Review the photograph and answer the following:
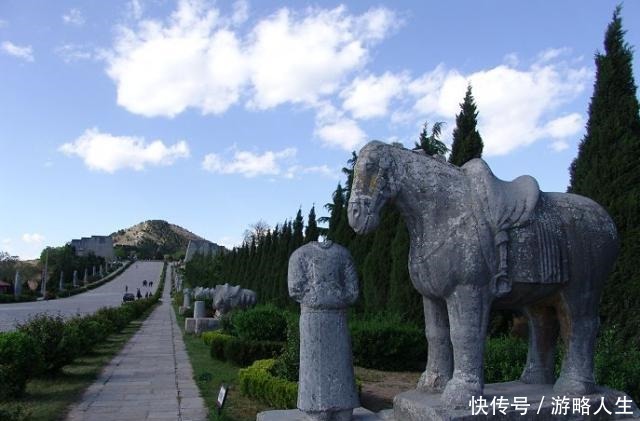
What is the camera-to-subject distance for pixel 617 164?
10891 millimetres

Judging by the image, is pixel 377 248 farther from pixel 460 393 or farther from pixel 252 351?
pixel 460 393

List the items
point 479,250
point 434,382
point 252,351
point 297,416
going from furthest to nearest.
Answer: point 252,351
point 297,416
point 434,382
point 479,250

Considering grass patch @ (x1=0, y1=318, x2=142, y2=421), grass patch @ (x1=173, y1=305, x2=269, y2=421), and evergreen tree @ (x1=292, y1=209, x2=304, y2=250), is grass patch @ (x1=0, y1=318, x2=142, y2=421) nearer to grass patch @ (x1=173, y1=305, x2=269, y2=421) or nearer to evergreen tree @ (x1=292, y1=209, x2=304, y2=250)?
grass patch @ (x1=173, y1=305, x2=269, y2=421)

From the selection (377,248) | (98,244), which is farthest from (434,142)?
(98,244)

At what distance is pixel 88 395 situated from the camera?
10.0 metres

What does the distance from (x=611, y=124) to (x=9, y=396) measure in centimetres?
1210

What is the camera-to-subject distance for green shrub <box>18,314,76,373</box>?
11195 mm

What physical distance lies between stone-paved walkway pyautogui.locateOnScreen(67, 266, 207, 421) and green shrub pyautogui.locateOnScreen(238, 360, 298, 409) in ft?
2.72

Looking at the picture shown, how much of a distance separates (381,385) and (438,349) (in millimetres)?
6703

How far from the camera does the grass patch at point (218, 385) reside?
27.7 ft

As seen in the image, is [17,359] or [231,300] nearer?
[17,359]

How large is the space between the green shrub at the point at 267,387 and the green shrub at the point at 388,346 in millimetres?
3422

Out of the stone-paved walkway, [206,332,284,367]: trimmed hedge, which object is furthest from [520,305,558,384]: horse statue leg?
[206,332,284,367]: trimmed hedge

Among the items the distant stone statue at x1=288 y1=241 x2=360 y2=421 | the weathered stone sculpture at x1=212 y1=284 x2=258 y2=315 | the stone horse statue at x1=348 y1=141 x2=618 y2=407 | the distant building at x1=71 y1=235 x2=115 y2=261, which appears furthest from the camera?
the distant building at x1=71 y1=235 x2=115 y2=261
